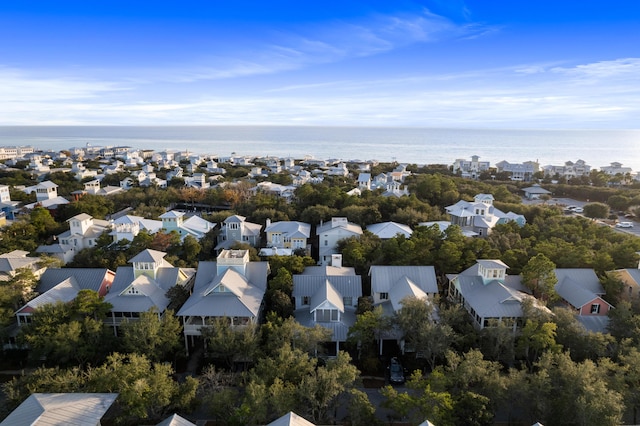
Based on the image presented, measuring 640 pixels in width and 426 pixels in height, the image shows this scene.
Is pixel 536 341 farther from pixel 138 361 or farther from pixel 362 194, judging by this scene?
pixel 362 194

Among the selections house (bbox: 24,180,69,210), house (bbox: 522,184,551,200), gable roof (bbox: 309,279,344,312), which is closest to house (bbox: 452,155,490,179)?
house (bbox: 522,184,551,200)

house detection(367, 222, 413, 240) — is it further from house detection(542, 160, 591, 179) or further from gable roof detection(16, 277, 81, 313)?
house detection(542, 160, 591, 179)

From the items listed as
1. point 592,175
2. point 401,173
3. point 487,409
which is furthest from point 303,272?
point 592,175

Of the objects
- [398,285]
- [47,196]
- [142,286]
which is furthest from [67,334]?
[47,196]

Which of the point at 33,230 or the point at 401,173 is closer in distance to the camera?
the point at 33,230

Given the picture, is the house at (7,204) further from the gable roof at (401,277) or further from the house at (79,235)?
the gable roof at (401,277)

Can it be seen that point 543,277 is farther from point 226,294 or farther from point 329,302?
point 226,294

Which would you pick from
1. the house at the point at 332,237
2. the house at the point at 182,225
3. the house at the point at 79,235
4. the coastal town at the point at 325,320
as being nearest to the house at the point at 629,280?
the coastal town at the point at 325,320
